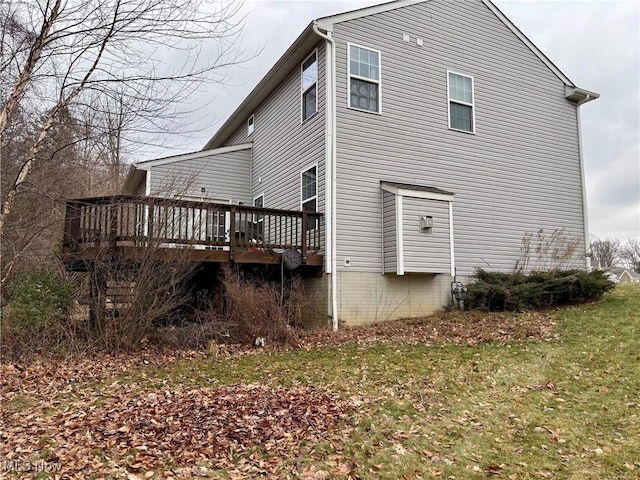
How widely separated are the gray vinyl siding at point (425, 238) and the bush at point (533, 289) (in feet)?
3.53

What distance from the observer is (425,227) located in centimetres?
937

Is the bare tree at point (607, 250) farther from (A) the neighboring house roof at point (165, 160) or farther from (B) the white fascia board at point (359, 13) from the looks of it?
(A) the neighboring house roof at point (165, 160)

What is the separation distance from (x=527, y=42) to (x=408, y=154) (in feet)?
17.5

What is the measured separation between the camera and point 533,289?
9789 mm

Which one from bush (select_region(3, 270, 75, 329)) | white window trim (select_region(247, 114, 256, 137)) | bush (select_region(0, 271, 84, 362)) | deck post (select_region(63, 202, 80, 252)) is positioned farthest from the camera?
white window trim (select_region(247, 114, 256, 137))

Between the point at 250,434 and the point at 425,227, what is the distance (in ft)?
21.0

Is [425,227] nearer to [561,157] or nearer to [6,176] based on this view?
[561,157]

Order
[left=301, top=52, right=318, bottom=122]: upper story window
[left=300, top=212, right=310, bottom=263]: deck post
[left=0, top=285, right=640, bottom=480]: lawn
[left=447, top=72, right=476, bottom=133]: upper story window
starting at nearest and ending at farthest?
[left=0, top=285, right=640, bottom=480]: lawn < [left=300, top=212, right=310, bottom=263]: deck post < [left=301, top=52, right=318, bottom=122]: upper story window < [left=447, top=72, right=476, bottom=133]: upper story window

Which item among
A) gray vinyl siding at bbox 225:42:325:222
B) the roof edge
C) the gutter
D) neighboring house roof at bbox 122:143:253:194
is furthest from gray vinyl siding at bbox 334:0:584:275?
neighboring house roof at bbox 122:143:253:194

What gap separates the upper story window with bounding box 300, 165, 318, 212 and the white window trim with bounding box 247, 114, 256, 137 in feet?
13.7

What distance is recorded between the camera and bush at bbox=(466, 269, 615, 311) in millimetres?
9703

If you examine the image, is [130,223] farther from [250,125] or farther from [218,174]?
[250,125]

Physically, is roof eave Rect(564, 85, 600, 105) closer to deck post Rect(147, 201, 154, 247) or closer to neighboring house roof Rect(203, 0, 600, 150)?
neighboring house roof Rect(203, 0, 600, 150)
